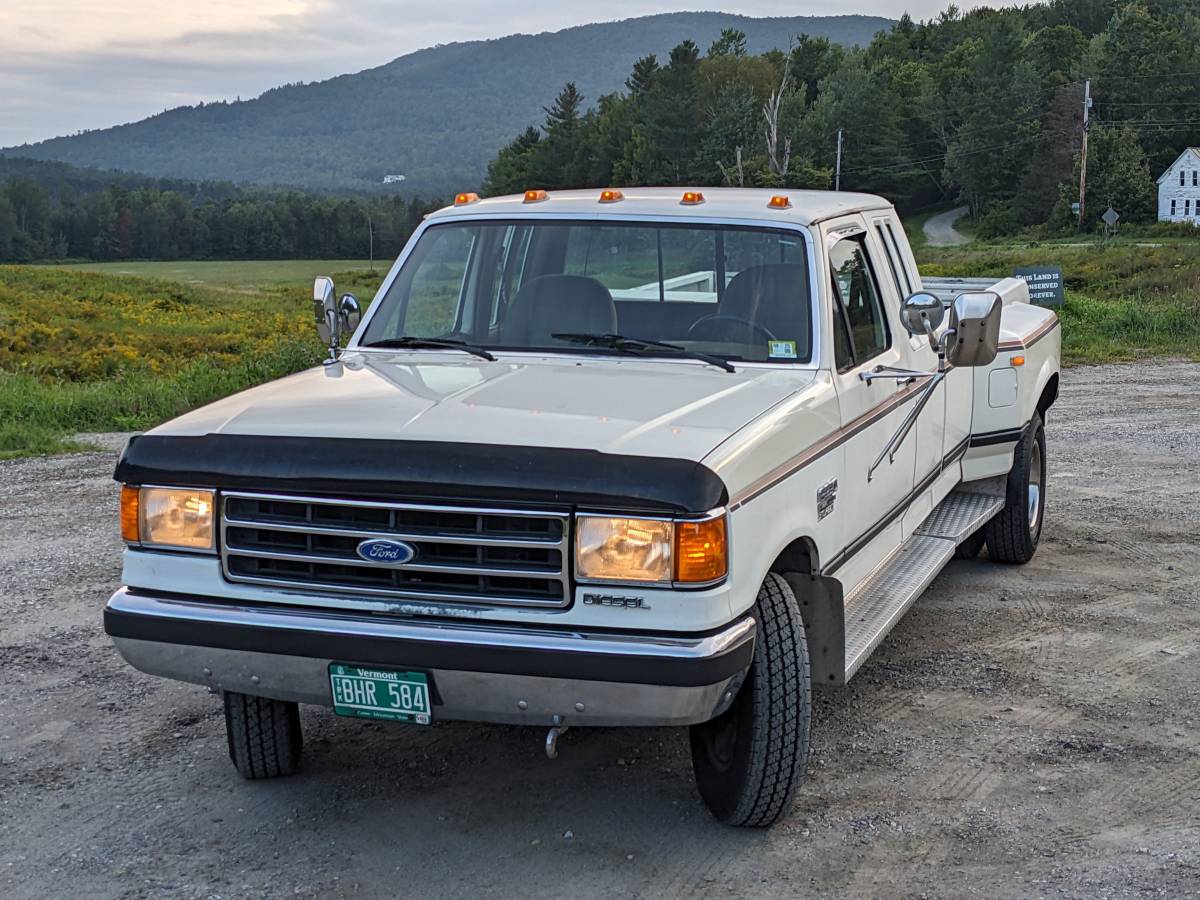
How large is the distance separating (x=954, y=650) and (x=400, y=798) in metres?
2.64

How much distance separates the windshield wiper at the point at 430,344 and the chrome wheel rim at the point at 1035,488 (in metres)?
3.48

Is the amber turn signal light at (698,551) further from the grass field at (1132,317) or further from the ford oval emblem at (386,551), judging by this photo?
the grass field at (1132,317)

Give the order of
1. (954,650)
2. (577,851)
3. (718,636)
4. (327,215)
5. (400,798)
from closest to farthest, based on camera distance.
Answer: (718,636) < (577,851) < (400,798) < (954,650) < (327,215)

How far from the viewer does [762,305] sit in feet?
16.9

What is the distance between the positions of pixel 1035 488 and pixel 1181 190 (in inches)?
3600

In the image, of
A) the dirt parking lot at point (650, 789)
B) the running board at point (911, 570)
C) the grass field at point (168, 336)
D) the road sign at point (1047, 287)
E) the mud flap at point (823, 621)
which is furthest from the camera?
the road sign at point (1047, 287)

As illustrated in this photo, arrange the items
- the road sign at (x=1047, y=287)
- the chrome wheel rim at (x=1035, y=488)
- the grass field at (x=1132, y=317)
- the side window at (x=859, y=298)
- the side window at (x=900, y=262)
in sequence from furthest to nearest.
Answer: the road sign at (x=1047, y=287) → the grass field at (x=1132, y=317) → the chrome wheel rim at (x=1035, y=488) → the side window at (x=900, y=262) → the side window at (x=859, y=298)

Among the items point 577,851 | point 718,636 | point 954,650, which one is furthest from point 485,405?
point 954,650

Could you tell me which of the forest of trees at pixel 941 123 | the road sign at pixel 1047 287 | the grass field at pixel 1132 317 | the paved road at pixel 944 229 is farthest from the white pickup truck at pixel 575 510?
the paved road at pixel 944 229

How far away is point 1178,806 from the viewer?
14.7 ft

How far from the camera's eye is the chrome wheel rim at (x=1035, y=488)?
24.8 feet

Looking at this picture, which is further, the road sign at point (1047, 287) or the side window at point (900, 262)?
the road sign at point (1047, 287)

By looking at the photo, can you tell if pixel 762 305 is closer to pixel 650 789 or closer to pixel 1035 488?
pixel 650 789

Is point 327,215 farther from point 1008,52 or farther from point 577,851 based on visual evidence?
point 577,851
